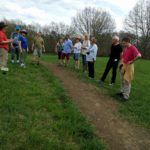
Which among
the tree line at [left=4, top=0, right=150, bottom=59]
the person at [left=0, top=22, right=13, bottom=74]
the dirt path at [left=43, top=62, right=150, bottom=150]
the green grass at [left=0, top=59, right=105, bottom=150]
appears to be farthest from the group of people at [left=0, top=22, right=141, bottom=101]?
the tree line at [left=4, top=0, right=150, bottom=59]

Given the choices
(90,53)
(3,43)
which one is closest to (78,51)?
(90,53)

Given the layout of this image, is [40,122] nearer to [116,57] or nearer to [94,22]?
[116,57]

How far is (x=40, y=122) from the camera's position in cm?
676

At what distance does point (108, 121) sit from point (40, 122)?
6.39 feet

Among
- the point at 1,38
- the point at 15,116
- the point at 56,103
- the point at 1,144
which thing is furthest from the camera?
the point at 1,38

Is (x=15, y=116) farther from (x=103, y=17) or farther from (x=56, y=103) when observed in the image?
(x=103, y=17)

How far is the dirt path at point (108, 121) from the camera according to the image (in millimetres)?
6543

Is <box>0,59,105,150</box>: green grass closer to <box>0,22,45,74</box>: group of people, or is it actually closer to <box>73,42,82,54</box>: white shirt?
<box>0,22,45,74</box>: group of people

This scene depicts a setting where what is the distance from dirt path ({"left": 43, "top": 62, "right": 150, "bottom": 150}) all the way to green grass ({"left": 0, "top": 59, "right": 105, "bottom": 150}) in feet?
1.13

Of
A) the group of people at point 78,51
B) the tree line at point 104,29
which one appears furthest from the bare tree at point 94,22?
the group of people at point 78,51

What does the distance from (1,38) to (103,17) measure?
6282 centimetres

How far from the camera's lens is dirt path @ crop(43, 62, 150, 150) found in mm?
6543

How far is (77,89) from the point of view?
11.0 metres

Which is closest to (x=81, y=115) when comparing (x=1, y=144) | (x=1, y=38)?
(x=1, y=144)
